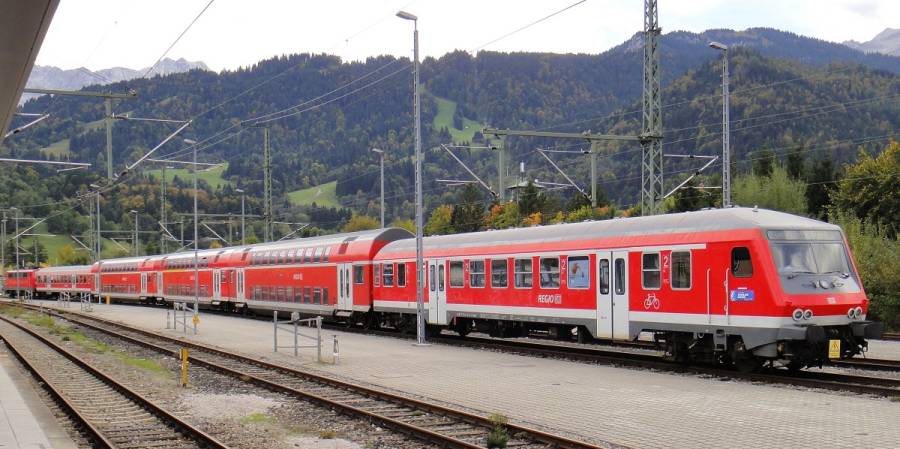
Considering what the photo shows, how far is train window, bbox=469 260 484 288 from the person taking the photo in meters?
27.2

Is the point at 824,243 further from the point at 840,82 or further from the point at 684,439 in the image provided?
the point at 840,82

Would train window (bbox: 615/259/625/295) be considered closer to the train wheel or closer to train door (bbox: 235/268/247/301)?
the train wheel

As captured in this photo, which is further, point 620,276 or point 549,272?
point 549,272

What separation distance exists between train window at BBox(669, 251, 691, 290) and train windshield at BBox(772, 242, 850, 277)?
6.78 feet

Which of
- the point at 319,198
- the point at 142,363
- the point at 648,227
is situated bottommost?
the point at 142,363

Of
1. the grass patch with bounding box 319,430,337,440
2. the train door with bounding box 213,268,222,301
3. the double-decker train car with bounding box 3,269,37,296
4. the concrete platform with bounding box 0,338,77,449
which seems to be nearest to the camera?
the concrete platform with bounding box 0,338,77,449

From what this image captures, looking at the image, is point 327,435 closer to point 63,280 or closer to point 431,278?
point 431,278

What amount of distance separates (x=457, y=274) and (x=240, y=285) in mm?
22234

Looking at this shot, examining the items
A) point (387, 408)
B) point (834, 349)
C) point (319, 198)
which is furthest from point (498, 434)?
point (319, 198)

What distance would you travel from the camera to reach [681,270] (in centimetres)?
1961

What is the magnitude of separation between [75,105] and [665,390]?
176182 mm

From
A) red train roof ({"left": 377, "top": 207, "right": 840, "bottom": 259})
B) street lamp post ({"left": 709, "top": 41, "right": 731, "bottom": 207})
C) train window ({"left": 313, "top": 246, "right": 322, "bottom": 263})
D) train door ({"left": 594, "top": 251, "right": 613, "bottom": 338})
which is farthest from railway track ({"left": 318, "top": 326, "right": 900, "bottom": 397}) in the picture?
train window ({"left": 313, "top": 246, "right": 322, "bottom": 263})

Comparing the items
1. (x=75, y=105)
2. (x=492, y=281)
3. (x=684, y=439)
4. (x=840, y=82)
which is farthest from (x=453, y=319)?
(x=75, y=105)

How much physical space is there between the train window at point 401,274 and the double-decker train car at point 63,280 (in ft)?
179
